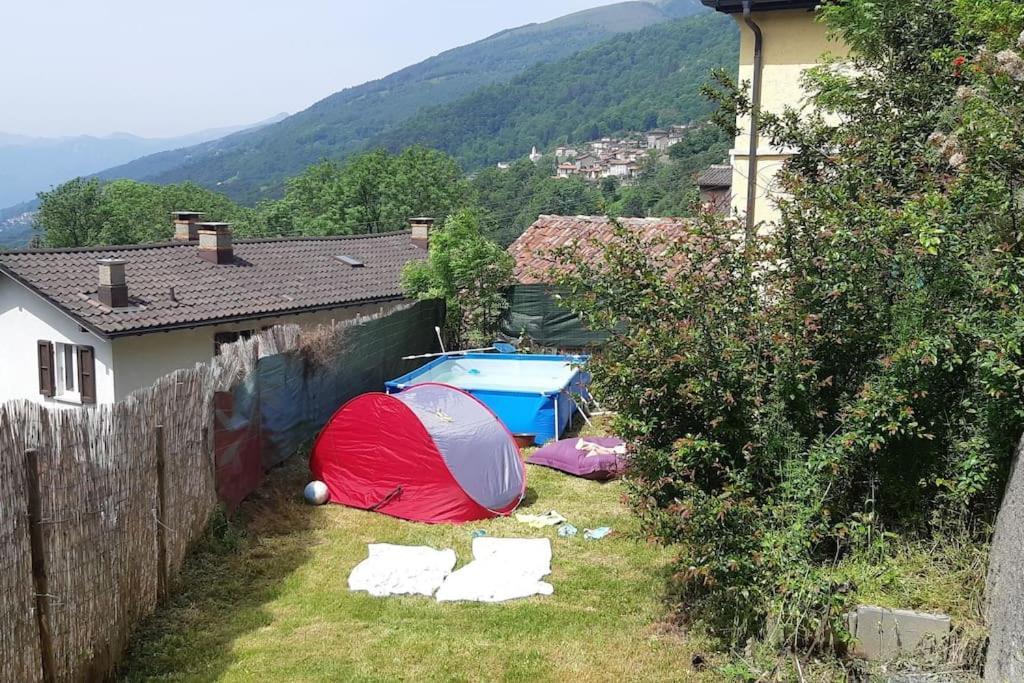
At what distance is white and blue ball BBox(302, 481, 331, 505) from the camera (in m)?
10.8

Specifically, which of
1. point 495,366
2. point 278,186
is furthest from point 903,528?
point 278,186

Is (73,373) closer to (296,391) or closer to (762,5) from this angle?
(296,391)

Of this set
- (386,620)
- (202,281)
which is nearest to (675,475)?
(386,620)

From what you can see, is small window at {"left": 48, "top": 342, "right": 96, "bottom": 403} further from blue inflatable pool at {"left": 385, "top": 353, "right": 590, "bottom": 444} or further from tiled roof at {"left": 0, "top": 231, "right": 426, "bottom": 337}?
blue inflatable pool at {"left": 385, "top": 353, "right": 590, "bottom": 444}

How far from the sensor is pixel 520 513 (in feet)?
34.7

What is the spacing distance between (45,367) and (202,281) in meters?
3.52

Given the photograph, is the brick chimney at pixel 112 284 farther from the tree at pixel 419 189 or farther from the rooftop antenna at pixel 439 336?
the tree at pixel 419 189

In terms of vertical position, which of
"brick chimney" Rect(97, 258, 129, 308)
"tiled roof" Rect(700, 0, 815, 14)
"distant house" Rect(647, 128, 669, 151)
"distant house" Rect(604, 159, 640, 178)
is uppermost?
"distant house" Rect(647, 128, 669, 151)

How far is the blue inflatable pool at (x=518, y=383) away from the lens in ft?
44.9

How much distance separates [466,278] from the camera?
18266 millimetres

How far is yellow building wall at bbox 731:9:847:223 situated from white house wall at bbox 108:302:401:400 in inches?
273

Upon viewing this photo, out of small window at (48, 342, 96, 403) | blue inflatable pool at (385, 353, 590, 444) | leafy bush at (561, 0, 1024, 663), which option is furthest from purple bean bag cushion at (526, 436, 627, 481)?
small window at (48, 342, 96, 403)

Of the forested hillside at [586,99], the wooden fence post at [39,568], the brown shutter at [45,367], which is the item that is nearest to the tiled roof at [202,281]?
the brown shutter at [45,367]

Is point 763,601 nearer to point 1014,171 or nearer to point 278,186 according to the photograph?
point 1014,171
